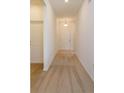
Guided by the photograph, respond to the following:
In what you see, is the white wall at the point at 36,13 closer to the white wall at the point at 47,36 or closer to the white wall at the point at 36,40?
the white wall at the point at 36,40

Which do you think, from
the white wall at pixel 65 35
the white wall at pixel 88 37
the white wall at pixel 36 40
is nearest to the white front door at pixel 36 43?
the white wall at pixel 36 40

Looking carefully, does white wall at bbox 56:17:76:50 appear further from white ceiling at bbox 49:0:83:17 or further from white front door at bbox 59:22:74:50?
white ceiling at bbox 49:0:83:17

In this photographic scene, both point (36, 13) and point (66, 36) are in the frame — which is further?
point (66, 36)

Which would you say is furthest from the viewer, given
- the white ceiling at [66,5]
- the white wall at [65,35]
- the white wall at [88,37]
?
the white wall at [65,35]

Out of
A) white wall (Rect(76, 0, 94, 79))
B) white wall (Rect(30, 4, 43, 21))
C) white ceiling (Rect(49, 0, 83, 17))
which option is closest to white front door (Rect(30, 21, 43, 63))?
white wall (Rect(30, 4, 43, 21))

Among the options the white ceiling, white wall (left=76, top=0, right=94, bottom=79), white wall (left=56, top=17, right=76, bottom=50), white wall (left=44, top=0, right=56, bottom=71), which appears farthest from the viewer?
white wall (left=56, top=17, right=76, bottom=50)

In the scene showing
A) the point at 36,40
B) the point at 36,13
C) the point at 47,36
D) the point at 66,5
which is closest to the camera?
the point at 47,36

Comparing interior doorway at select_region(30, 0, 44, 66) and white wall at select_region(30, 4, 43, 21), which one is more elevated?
white wall at select_region(30, 4, 43, 21)

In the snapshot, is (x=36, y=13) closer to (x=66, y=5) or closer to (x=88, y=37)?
(x=66, y=5)

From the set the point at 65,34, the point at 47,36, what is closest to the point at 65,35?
the point at 65,34

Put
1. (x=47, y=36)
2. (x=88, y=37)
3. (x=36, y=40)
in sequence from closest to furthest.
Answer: (x=88, y=37) < (x=47, y=36) < (x=36, y=40)

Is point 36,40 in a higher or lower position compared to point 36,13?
lower
